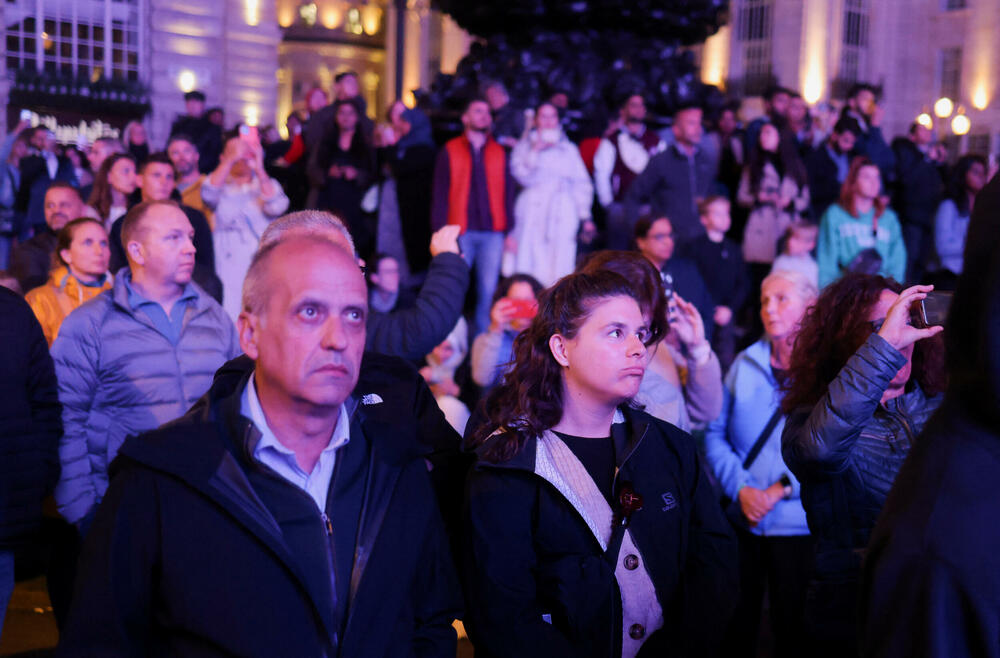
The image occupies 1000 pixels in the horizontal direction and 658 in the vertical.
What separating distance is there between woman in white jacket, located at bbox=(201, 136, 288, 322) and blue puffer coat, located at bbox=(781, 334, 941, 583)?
18.3 feet

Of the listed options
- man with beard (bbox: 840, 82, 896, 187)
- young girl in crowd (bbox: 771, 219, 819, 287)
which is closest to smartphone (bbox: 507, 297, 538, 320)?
young girl in crowd (bbox: 771, 219, 819, 287)

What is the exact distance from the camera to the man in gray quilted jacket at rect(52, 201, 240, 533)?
13.3 feet

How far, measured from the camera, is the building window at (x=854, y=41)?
3362 centimetres

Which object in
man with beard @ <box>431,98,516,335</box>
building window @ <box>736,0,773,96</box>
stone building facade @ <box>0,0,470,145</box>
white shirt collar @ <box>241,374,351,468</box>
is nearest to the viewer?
white shirt collar @ <box>241,374,351,468</box>

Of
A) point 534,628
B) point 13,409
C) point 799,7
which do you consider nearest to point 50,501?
point 13,409

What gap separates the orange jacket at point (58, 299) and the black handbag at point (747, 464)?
10.5 feet

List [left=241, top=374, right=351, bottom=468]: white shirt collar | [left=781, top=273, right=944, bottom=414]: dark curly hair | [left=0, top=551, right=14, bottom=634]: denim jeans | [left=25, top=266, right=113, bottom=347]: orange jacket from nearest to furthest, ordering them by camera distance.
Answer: [left=241, top=374, right=351, bottom=468]: white shirt collar < [left=781, top=273, right=944, bottom=414]: dark curly hair < [left=0, top=551, right=14, bottom=634]: denim jeans < [left=25, top=266, right=113, bottom=347]: orange jacket

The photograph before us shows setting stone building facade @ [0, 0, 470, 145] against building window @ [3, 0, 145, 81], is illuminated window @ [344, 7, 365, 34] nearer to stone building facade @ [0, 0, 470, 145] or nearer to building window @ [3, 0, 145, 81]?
stone building facade @ [0, 0, 470, 145]

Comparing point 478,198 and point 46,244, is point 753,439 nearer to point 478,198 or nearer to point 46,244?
point 478,198

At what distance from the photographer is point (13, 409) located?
3.61 meters

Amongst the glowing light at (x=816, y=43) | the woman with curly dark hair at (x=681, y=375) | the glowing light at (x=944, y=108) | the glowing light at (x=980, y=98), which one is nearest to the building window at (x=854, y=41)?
the glowing light at (x=816, y=43)

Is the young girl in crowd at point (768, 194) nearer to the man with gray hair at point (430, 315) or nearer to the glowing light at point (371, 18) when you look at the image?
the man with gray hair at point (430, 315)

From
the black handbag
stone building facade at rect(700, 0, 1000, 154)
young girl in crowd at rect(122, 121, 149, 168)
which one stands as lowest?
the black handbag

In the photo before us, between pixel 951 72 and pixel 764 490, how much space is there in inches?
1289
